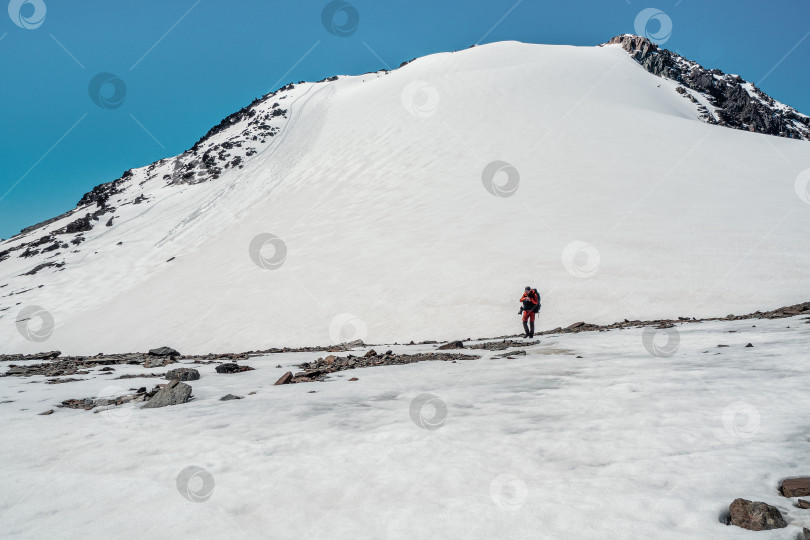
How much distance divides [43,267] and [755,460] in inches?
1891

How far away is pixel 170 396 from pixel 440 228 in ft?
59.2

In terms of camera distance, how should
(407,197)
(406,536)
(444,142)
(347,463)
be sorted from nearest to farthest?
(406,536) → (347,463) → (407,197) → (444,142)

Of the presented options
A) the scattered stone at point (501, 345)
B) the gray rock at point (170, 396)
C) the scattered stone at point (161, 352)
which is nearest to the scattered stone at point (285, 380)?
the gray rock at point (170, 396)

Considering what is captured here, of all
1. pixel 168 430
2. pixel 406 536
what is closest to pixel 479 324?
pixel 168 430

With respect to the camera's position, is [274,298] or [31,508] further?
[274,298]

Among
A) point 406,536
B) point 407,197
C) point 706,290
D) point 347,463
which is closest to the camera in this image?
point 406,536

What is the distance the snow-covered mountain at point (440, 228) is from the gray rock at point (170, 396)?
9451 mm

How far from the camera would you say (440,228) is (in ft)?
76.7

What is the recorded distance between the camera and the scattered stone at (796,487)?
130 inches

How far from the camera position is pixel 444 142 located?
37062mm

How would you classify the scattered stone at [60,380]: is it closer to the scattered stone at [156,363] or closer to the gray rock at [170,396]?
the scattered stone at [156,363]

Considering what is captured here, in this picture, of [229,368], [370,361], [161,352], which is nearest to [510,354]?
[370,361]

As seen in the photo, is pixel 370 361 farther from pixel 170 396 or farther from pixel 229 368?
pixel 170 396

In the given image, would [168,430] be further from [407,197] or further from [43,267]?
[43,267]
